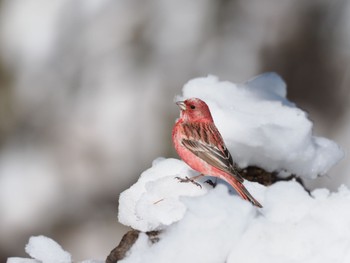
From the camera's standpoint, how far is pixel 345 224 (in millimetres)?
2275

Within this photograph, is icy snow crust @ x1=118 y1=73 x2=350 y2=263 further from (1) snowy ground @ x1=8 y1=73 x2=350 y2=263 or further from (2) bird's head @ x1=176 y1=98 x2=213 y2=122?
(2) bird's head @ x1=176 y1=98 x2=213 y2=122

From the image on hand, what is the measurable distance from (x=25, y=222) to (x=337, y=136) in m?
3.44

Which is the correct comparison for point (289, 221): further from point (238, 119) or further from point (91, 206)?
point (91, 206)

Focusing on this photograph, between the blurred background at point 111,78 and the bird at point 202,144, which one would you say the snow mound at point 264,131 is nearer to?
the bird at point 202,144

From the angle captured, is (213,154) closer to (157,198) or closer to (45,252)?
(157,198)

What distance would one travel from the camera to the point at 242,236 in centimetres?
222

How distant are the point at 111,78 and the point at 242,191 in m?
5.67

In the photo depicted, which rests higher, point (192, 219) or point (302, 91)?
point (192, 219)

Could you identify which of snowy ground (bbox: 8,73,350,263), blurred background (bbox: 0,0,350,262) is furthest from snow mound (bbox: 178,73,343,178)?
blurred background (bbox: 0,0,350,262)

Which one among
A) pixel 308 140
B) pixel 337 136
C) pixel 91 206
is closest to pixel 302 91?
pixel 337 136

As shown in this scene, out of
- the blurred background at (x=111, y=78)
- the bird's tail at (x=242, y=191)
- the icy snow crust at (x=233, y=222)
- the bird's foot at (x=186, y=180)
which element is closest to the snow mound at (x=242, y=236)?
the icy snow crust at (x=233, y=222)

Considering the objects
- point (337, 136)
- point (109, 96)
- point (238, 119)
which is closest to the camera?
point (238, 119)

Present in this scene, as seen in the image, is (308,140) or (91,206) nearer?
(308,140)

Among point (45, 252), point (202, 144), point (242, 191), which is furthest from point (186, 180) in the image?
point (45, 252)
